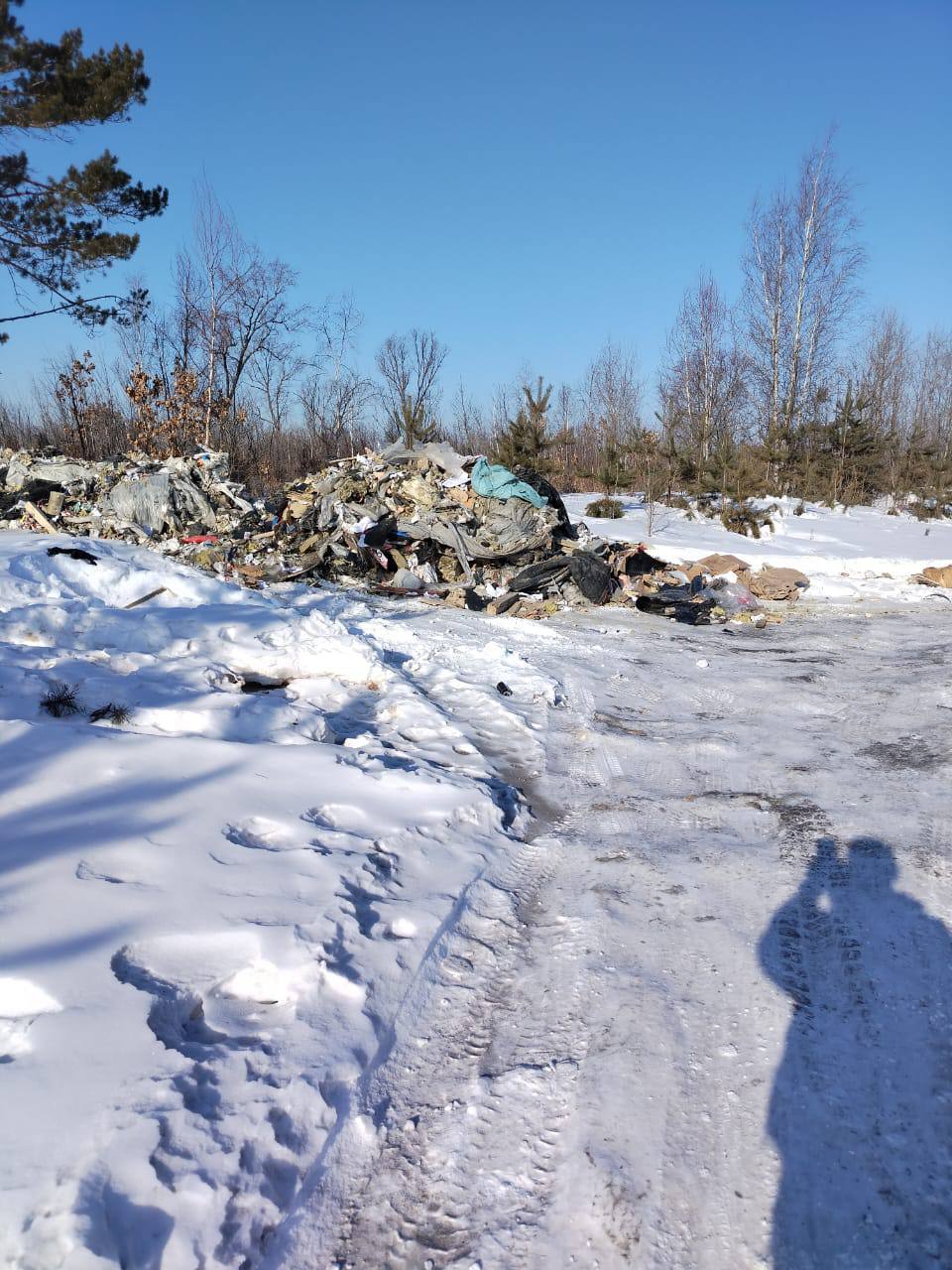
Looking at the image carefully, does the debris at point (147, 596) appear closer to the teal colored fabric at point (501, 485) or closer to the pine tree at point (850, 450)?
the teal colored fabric at point (501, 485)

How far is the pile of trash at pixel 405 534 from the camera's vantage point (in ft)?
33.3

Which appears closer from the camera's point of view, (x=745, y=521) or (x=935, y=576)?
(x=935, y=576)

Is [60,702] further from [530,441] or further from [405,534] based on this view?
[530,441]

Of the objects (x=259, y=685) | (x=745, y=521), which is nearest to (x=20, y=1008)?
(x=259, y=685)

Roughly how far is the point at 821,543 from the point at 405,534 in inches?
378

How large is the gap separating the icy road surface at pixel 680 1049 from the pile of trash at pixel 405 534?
5796 millimetres

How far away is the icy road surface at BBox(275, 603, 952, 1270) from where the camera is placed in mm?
1727

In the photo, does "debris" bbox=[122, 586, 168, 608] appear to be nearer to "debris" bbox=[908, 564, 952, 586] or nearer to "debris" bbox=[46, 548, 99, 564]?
"debris" bbox=[46, 548, 99, 564]

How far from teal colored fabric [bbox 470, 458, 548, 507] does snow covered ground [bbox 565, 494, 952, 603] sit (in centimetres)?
261

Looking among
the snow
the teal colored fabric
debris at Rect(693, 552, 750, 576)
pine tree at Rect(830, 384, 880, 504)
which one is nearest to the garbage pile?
the teal colored fabric

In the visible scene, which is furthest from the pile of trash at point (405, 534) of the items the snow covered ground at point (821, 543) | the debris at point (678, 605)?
the snow covered ground at point (821, 543)

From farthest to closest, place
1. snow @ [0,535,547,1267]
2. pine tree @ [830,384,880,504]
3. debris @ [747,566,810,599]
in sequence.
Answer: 1. pine tree @ [830,384,880,504]
2. debris @ [747,566,810,599]
3. snow @ [0,535,547,1267]

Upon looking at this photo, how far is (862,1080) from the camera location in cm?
211

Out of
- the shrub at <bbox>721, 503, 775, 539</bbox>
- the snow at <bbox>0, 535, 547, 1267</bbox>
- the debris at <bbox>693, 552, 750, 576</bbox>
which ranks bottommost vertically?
the snow at <bbox>0, 535, 547, 1267</bbox>
